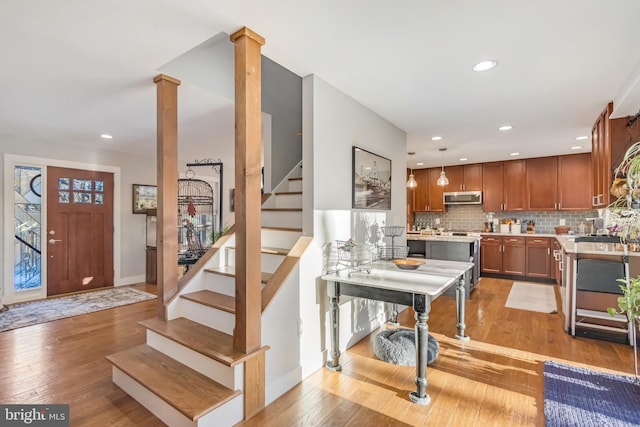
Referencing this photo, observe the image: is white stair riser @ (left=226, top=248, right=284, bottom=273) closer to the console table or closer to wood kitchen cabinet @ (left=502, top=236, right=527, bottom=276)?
the console table

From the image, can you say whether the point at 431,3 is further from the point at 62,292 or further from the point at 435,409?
the point at 62,292

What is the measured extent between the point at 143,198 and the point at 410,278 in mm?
5361

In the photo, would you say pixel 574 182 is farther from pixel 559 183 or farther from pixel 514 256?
pixel 514 256

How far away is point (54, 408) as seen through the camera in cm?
202

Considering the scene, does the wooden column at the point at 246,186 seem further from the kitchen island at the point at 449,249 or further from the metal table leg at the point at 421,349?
the kitchen island at the point at 449,249

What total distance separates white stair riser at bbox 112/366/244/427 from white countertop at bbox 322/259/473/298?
105 centimetres

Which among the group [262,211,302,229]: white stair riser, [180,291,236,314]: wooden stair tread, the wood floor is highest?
[262,211,302,229]: white stair riser

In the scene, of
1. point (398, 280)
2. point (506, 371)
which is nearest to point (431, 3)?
point (398, 280)

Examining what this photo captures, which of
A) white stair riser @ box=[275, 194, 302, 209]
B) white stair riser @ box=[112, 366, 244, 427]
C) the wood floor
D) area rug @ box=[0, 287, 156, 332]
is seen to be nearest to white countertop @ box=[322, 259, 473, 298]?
the wood floor

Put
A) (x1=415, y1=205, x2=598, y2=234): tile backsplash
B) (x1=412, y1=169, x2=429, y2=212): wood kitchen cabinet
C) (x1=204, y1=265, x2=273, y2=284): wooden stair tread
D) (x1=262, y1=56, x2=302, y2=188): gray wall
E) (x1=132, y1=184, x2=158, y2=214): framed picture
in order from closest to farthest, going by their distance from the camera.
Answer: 1. (x1=204, y1=265, x2=273, y2=284): wooden stair tread
2. (x1=262, y1=56, x2=302, y2=188): gray wall
3. (x1=132, y1=184, x2=158, y2=214): framed picture
4. (x1=415, y1=205, x2=598, y2=234): tile backsplash
5. (x1=412, y1=169, x2=429, y2=212): wood kitchen cabinet

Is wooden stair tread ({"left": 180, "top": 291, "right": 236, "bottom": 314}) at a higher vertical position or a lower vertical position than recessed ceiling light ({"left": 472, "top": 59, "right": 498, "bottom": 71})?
lower

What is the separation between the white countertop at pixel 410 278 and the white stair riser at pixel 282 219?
2.10 feet

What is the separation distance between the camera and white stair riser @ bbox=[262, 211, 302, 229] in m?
2.92

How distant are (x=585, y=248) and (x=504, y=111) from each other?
5.53 feet
